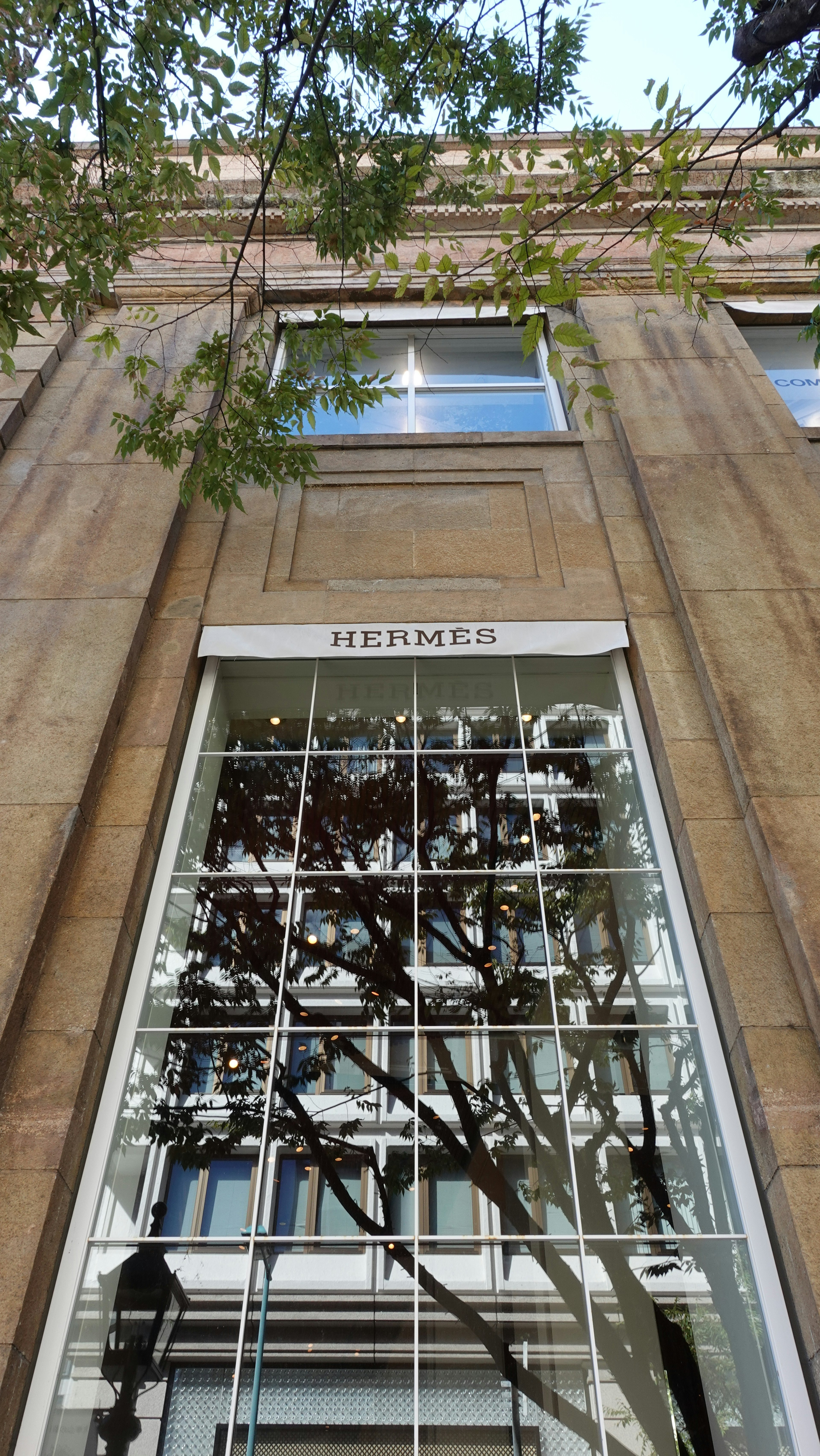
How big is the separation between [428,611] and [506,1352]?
5156 millimetres

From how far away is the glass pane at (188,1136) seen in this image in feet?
16.6

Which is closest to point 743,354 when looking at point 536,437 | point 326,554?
point 536,437

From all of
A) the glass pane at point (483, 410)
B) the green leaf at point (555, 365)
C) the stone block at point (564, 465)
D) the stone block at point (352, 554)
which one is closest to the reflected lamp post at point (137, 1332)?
the green leaf at point (555, 365)

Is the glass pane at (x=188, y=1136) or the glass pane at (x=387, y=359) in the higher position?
the glass pane at (x=387, y=359)

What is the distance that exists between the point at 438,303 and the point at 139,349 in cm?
336

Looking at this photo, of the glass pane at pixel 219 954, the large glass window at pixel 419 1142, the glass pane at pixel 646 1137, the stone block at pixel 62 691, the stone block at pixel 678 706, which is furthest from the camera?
the stone block at pixel 678 706

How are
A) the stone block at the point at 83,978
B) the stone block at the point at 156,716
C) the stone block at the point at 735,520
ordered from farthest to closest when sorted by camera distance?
the stone block at the point at 735,520, the stone block at the point at 156,716, the stone block at the point at 83,978

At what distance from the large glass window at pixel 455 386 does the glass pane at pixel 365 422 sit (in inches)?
0.4

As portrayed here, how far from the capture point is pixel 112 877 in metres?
6.14

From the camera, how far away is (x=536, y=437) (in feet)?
31.1

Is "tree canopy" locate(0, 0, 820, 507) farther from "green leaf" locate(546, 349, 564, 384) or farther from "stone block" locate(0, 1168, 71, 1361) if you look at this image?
"stone block" locate(0, 1168, 71, 1361)

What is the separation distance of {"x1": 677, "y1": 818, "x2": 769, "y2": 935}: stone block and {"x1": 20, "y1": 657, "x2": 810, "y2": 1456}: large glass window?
0.24m

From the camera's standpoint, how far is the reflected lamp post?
443 cm

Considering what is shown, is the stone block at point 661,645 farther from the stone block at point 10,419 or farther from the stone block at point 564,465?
the stone block at point 10,419
